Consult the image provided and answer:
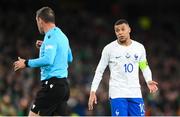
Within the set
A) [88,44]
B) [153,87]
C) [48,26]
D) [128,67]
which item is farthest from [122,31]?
[88,44]

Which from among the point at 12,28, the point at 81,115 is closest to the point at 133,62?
the point at 81,115

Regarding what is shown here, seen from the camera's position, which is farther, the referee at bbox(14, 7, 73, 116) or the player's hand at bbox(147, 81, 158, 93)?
the player's hand at bbox(147, 81, 158, 93)

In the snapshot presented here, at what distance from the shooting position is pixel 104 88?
59.7 feet

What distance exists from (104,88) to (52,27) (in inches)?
359

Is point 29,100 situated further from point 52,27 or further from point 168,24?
point 168,24

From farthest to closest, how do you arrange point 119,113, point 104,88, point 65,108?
point 104,88
point 119,113
point 65,108

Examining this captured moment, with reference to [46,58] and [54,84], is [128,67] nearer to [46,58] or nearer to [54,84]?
[54,84]

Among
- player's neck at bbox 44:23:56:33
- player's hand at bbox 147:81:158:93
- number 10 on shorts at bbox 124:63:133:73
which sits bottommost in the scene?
player's hand at bbox 147:81:158:93

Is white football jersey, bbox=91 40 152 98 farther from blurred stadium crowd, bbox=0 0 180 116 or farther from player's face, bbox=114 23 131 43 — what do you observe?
blurred stadium crowd, bbox=0 0 180 116

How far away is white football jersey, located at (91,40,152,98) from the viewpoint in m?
9.80

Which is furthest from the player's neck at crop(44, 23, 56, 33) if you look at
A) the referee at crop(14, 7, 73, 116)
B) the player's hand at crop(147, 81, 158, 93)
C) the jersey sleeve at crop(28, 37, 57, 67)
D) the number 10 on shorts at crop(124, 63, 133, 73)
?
the player's hand at crop(147, 81, 158, 93)

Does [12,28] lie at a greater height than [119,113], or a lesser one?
greater

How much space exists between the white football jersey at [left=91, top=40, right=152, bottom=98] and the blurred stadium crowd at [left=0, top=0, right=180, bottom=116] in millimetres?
5117

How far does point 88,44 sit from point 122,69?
439 inches
